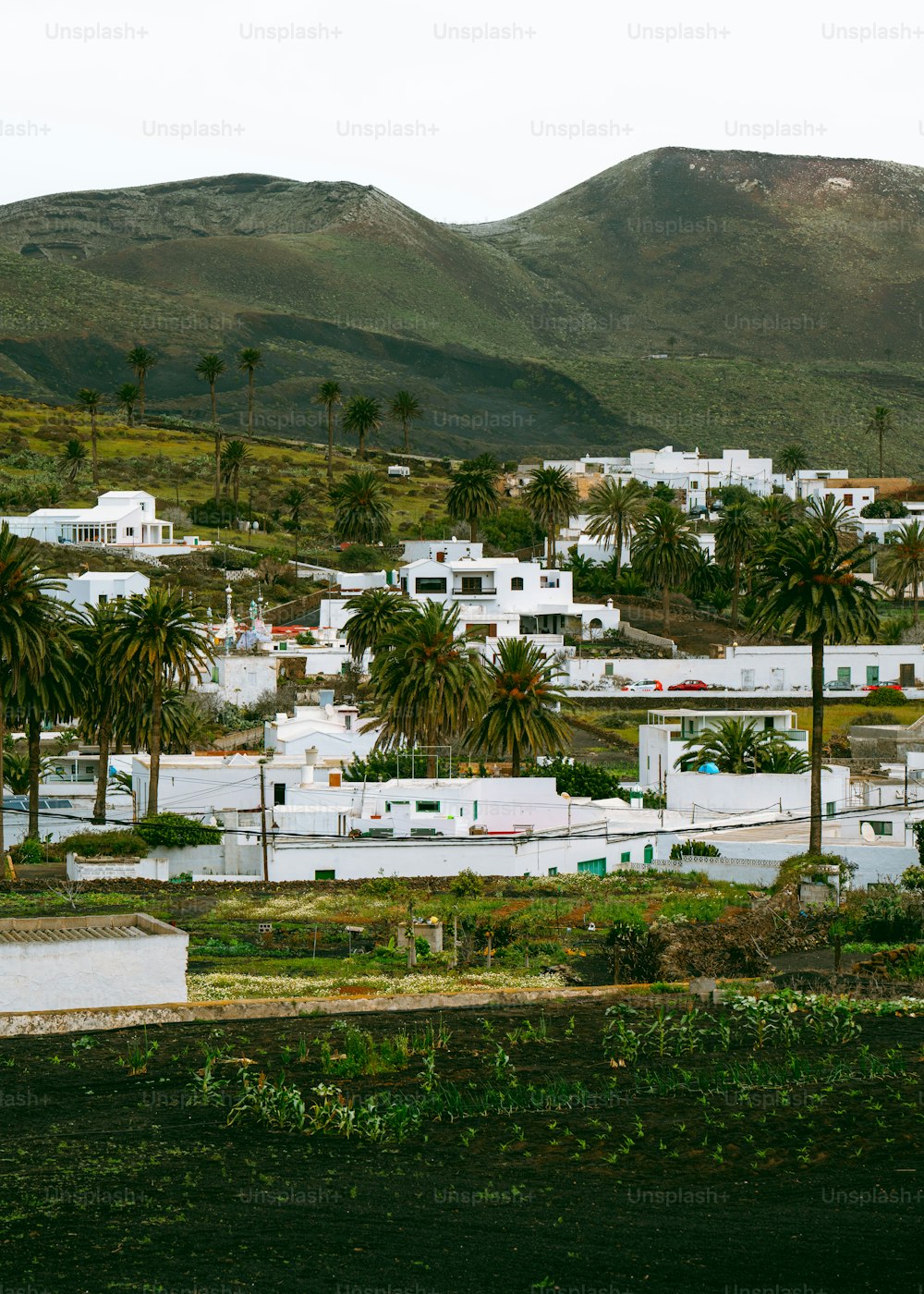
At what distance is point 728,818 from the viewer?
55.1 metres

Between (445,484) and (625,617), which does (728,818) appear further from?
(445,484)

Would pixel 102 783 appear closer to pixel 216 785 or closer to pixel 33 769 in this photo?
pixel 33 769

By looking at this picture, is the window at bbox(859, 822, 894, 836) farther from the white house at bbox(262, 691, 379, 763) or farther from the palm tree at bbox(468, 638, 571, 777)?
the white house at bbox(262, 691, 379, 763)

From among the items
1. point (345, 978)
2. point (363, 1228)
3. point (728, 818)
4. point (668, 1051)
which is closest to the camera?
point (363, 1228)

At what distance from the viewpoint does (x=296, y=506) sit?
124875mm

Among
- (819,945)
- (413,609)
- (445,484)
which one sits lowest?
(819,945)

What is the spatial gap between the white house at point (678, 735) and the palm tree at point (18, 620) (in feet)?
67.7

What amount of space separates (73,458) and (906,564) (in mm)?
57633

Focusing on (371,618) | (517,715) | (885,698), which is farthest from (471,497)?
(517,715)

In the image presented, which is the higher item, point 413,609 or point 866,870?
point 413,609

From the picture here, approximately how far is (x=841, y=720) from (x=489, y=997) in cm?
5826

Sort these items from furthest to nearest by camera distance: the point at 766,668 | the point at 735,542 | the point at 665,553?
the point at 735,542 → the point at 665,553 → the point at 766,668

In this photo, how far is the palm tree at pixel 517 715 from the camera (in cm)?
6131

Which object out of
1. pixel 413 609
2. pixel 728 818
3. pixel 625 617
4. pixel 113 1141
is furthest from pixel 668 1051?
pixel 625 617
